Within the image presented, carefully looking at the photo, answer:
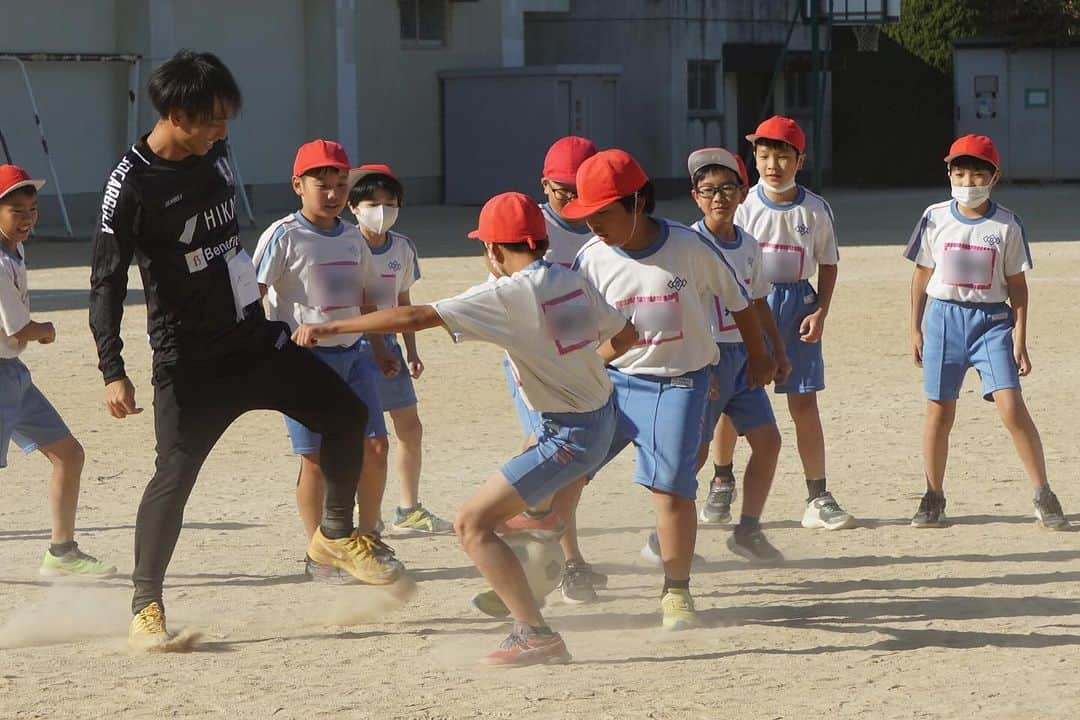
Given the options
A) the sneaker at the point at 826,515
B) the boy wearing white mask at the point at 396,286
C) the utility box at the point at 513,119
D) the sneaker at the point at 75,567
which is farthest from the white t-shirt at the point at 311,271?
the utility box at the point at 513,119

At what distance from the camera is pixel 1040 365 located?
11656 millimetres

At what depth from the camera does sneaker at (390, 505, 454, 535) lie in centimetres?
740

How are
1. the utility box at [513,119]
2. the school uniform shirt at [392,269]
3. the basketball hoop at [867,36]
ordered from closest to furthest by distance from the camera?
the school uniform shirt at [392,269] < the utility box at [513,119] < the basketball hoop at [867,36]

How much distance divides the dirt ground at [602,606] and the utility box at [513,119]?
19.1 meters

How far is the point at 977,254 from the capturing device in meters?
7.34

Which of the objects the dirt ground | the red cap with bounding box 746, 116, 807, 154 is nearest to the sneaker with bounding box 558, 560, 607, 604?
the dirt ground

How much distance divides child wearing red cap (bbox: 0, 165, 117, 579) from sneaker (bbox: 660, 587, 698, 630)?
223cm

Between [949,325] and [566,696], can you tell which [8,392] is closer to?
[566,696]

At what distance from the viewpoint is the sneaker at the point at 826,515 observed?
729cm

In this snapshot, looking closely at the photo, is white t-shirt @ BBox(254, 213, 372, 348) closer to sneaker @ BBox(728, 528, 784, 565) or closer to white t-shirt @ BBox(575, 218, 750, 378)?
white t-shirt @ BBox(575, 218, 750, 378)

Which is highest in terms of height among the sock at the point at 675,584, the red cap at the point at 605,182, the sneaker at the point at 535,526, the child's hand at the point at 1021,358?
the red cap at the point at 605,182

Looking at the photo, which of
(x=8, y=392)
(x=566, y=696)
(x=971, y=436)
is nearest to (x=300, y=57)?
(x=971, y=436)

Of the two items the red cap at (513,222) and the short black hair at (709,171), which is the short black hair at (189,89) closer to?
the red cap at (513,222)

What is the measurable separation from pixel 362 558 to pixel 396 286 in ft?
5.02
